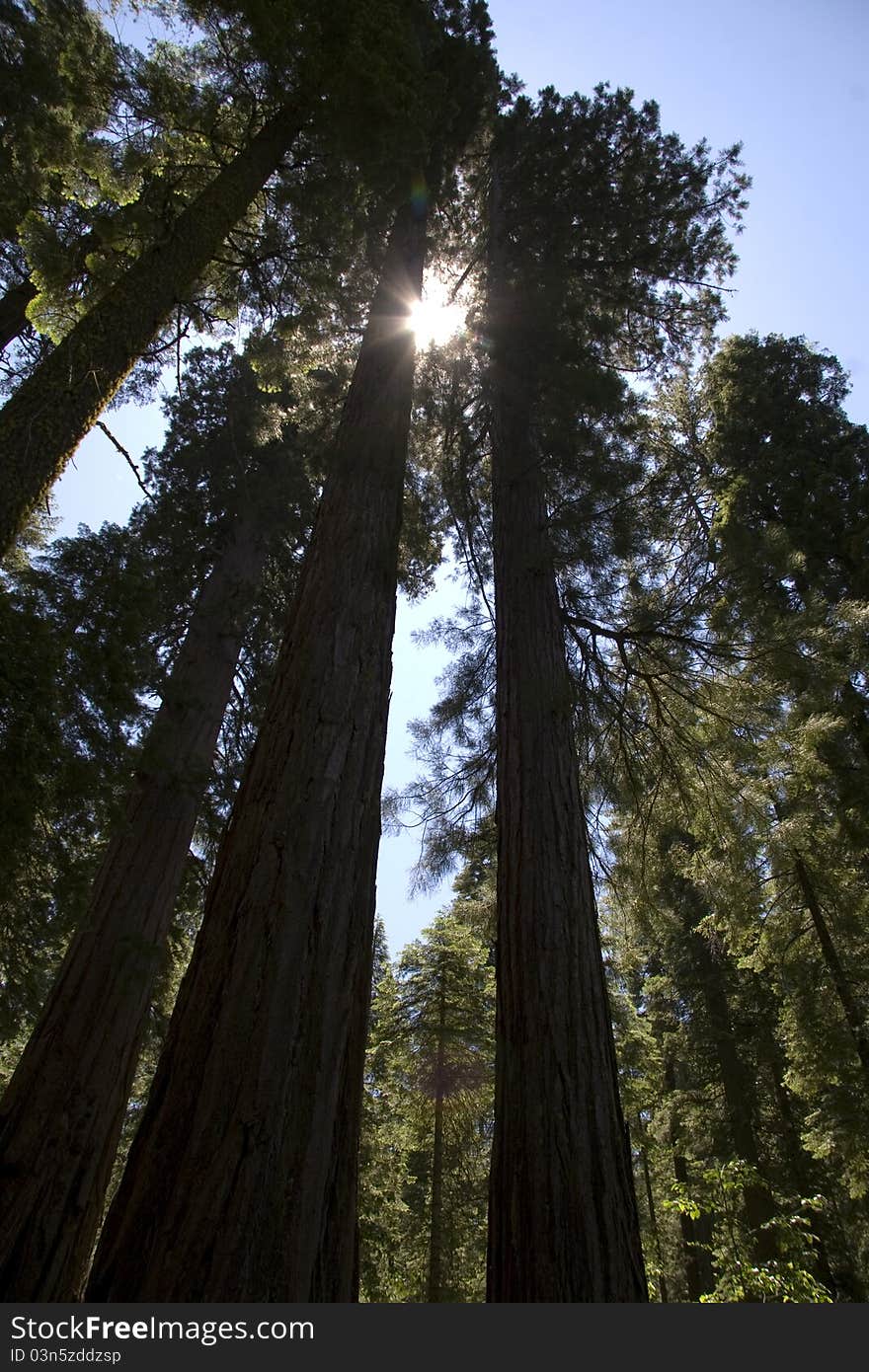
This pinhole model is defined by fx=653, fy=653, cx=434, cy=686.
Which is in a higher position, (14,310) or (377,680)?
(14,310)

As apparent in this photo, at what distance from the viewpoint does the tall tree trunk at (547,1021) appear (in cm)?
261

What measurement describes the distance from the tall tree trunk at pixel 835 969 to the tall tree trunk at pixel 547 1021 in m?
5.30

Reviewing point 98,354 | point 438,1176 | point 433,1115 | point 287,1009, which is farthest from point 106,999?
point 433,1115

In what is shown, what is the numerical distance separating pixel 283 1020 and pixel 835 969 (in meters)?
8.01

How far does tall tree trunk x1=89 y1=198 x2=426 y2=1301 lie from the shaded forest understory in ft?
0.05

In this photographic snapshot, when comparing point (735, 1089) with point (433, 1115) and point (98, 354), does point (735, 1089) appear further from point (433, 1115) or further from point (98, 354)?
point (98, 354)

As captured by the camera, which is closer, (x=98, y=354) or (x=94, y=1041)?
(x=98, y=354)

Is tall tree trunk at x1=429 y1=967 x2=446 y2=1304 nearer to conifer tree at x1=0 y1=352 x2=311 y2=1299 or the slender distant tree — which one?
the slender distant tree

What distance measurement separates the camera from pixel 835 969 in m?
7.71

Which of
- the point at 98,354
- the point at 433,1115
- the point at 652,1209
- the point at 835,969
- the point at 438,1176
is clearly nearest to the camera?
the point at 98,354

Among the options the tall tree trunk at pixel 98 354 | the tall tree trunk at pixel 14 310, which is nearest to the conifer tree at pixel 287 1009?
the tall tree trunk at pixel 98 354

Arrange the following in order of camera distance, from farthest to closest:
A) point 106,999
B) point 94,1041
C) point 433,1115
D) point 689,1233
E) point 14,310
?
point 689,1233 → point 433,1115 → point 14,310 → point 106,999 → point 94,1041

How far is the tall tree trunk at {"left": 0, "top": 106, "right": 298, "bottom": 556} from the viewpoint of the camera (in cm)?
368

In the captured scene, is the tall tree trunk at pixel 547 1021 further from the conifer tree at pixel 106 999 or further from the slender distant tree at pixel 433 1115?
the slender distant tree at pixel 433 1115
